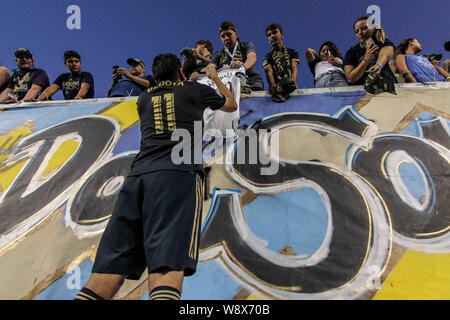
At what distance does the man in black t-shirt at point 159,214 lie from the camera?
5.62 ft

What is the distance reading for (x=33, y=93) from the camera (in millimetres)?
5531

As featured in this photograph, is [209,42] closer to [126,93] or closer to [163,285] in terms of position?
[126,93]

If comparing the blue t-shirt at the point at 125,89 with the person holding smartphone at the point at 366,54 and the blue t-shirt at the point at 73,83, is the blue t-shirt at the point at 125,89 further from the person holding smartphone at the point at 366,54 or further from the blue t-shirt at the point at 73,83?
the person holding smartphone at the point at 366,54

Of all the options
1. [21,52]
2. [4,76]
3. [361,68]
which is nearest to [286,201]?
[361,68]

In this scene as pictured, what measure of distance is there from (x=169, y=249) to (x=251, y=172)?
1.95m

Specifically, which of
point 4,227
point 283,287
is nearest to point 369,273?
point 283,287

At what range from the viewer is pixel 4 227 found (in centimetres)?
340

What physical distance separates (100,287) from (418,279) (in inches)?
96.1

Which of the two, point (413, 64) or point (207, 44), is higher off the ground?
point (207, 44)

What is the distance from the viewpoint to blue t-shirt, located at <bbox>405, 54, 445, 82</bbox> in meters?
4.68

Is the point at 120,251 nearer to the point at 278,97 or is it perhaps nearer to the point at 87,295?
the point at 87,295

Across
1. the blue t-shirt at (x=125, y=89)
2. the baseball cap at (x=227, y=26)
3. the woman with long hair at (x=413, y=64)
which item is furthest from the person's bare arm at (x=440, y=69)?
the blue t-shirt at (x=125, y=89)

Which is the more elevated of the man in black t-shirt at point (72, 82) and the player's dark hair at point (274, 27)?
the player's dark hair at point (274, 27)
